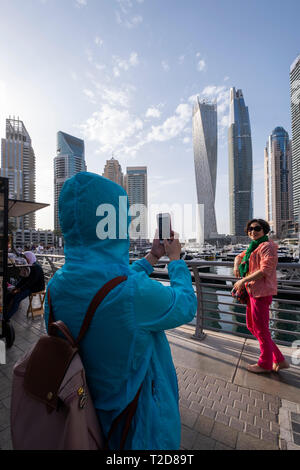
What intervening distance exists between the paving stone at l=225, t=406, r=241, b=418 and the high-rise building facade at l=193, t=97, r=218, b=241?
84752mm

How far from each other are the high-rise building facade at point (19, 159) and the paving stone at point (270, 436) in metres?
110

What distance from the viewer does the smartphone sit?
1.30 meters

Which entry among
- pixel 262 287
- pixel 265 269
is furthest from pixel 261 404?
pixel 265 269

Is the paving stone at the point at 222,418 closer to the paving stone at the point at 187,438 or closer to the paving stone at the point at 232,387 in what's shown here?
the paving stone at the point at 187,438

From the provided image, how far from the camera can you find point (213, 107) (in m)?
102

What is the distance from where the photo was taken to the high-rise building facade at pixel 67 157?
71.7 metres

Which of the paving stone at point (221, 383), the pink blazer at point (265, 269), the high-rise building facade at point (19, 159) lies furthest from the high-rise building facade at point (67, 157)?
the paving stone at point (221, 383)

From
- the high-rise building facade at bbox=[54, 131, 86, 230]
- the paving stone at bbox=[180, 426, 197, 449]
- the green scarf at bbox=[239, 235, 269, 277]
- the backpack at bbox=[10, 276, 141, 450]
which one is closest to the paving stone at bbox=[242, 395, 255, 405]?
the paving stone at bbox=[180, 426, 197, 449]

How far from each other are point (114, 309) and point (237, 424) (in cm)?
191

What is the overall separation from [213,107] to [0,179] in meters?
119

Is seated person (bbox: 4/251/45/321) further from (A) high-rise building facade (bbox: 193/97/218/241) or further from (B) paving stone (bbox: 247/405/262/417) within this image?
(A) high-rise building facade (bbox: 193/97/218/241)

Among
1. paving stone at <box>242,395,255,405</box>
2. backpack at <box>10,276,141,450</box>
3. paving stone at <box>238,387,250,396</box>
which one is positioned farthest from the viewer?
paving stone at <box>238,387,250,396</box>

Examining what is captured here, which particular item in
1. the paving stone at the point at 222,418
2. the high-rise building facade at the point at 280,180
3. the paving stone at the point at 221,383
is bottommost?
the paving stone at the point at 221,383
